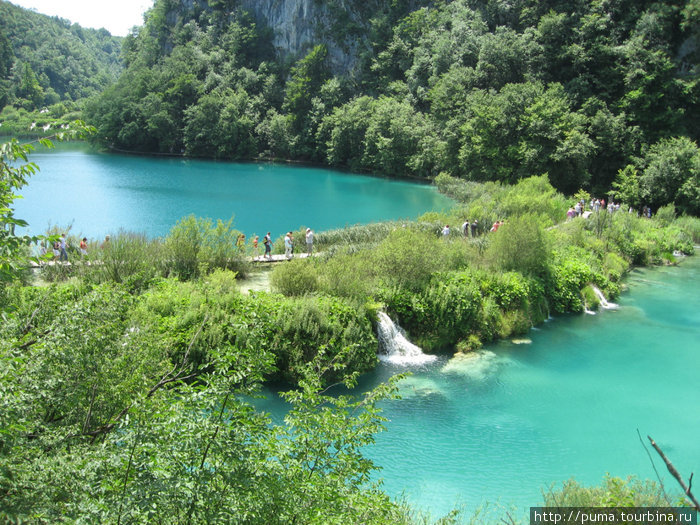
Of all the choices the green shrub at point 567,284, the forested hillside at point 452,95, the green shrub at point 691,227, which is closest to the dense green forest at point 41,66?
the forested hillside at point 452,95

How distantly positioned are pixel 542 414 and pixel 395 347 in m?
5.16

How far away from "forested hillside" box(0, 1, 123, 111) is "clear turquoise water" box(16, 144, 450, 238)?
48.4m

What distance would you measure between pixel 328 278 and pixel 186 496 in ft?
44.1

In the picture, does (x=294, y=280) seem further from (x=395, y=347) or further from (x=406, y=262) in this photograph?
(x=406, y=262)

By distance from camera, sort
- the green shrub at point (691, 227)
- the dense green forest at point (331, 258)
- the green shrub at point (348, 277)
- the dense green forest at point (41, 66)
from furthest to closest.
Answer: the dense green forest at point (41, 66)
the green shrub at point (691, 227)
the green shrub at point (348, 277)
the dense green forest at point (331, 258)

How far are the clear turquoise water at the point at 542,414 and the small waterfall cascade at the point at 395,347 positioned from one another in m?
0.53

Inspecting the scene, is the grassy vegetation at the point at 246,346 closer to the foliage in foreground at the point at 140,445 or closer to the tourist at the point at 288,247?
the foliage in foreground at the point at 140,445

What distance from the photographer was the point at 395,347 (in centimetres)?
1792

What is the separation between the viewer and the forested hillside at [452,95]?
43.7 meters

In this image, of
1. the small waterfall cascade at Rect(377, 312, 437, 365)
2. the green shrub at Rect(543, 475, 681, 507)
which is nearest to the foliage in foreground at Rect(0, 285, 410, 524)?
the green shrub at Rect(543, 475, 681, 507)

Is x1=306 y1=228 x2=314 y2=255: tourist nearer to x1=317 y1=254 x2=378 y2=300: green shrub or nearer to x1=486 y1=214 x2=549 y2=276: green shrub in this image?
x1=317 y1=254 x2=378 y2=300: green shrub

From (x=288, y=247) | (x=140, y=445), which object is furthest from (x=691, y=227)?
(x=140, y=445)

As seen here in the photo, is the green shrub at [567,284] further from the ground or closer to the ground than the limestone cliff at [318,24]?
closer to the ground

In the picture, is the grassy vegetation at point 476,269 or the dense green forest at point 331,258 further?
the grassy vegetation at point 476,269
